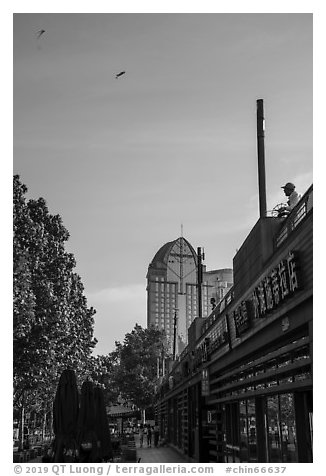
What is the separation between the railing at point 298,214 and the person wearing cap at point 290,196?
944 mm

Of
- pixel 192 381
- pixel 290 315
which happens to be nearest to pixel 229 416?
pixel 192 381

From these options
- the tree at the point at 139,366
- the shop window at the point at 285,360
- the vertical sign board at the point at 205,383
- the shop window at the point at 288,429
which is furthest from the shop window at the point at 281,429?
the tree at the point at 139,366

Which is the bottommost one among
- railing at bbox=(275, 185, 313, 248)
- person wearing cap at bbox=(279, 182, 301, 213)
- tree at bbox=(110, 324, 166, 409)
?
tree at bbox=(110, 324, 166, 409)

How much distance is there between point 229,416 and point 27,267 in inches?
356

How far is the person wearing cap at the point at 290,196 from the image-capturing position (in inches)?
432

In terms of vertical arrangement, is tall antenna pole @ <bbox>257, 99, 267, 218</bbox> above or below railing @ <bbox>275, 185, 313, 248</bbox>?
above

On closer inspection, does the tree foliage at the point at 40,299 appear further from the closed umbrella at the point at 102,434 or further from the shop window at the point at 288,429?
the shop window at the point at 288,429

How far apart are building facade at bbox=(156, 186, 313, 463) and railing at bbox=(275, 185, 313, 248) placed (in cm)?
1

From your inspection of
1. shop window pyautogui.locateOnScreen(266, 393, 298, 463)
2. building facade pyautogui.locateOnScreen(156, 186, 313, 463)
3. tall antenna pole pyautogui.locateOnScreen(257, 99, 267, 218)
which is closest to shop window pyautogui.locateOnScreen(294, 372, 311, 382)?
building facade pyautogui.locateOnScreen(156, 186, 313, 463)

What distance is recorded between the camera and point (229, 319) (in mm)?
14258

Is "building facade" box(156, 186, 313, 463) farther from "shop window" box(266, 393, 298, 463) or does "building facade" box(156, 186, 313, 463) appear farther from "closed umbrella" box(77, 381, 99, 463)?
"closed umbrella" box(77, 381, 99, 463)

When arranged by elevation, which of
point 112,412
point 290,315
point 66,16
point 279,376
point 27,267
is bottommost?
point 112,412

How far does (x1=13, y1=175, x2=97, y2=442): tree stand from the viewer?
1966cm
